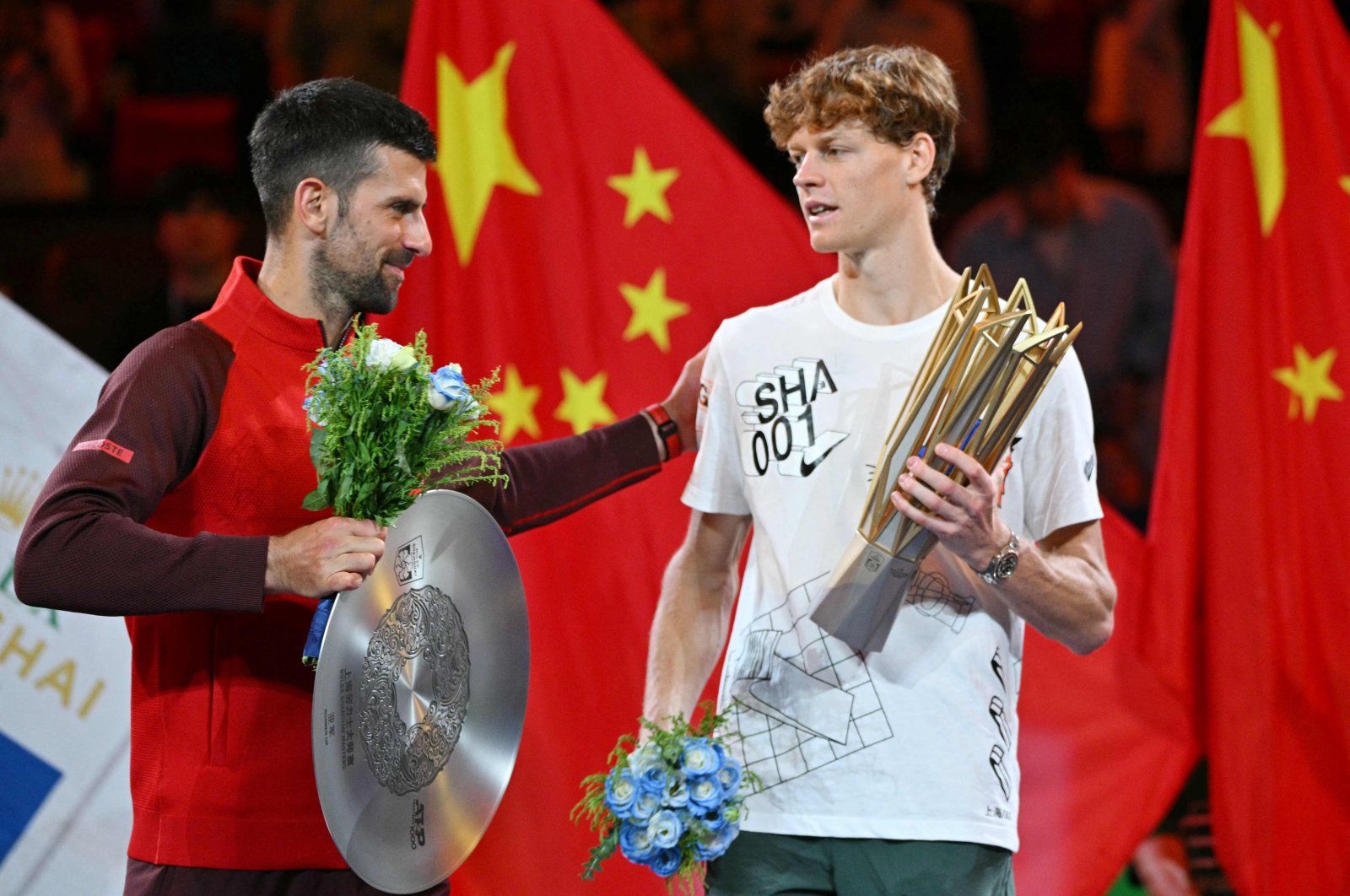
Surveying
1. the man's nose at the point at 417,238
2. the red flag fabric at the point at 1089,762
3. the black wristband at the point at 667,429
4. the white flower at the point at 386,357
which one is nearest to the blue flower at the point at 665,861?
the white flower at the point at 386,357

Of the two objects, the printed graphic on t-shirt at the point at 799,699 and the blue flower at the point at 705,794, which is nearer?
the blue flower at the point at 705,794

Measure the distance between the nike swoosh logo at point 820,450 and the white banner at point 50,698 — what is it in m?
1.95

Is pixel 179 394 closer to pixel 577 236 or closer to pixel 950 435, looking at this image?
pixel 950 435

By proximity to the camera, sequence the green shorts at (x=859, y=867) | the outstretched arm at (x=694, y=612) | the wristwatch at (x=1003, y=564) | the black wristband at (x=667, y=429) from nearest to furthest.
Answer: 1. the wristwatch at (x=1003, y=564)
2. the green shorts at (x=859, y=867)
3. the outstretched arm at (x=694, y=612)
4. the black wristband at (x=667, y=429)

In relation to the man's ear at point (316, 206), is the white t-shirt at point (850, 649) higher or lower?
lower

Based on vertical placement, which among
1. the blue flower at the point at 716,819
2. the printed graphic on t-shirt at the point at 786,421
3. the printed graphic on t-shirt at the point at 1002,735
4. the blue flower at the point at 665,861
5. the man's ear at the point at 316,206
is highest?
the man's ear at the point at 316,206

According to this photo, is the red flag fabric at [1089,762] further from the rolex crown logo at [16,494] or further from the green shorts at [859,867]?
the rolex crown logo at [16,494]

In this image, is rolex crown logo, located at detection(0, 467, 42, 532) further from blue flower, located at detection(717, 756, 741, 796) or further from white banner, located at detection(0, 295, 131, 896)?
blue flower, located at detection(717, 756, 741, 796)

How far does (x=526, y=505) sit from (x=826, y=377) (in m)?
0.69

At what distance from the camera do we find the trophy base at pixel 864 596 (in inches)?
99.9

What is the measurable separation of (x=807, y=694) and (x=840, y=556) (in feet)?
0.81

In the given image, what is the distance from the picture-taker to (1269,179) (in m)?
3.98

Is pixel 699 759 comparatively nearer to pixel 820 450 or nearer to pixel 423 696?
pixel 423 696

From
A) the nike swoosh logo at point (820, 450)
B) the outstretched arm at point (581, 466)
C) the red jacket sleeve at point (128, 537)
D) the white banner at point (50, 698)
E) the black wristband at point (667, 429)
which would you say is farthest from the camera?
the white banner at point (50, 698)
